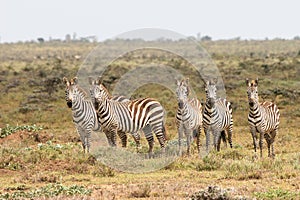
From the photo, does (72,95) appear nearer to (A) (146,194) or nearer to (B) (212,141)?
(B) (212,141)

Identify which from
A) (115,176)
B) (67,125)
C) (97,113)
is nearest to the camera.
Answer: (115,176)

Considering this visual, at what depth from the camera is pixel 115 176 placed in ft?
41.5

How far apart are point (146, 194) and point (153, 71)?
3106 centimetres

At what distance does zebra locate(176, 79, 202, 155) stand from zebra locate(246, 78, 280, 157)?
4.99ft

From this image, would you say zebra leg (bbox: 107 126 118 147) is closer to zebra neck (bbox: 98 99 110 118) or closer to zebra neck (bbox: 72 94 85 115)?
zebra neck (bbox: 98 99 110 118)

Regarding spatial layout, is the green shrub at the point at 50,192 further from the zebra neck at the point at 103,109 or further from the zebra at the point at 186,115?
the zebra at the point at 186,115

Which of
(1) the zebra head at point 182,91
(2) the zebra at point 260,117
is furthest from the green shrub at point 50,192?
(2) the zebra at point 260,117

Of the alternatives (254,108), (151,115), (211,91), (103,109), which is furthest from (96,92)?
(254,108)

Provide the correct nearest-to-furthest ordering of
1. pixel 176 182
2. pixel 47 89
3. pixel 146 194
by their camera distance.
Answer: pixel 146 194, pixel 176 182, pixel 47 89

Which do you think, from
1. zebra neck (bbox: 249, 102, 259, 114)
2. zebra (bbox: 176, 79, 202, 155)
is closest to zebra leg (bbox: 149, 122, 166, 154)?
zebra (bbox: 176, 79, 202, 155)

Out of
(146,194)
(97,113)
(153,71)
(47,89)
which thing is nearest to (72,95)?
(97,113)

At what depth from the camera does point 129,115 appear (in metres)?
15.4

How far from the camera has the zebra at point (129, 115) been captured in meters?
14.8

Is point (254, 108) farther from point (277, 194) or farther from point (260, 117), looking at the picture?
point (277, 194)
